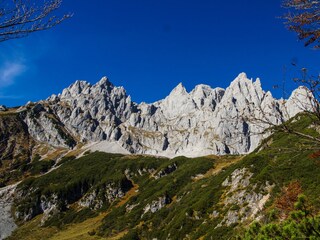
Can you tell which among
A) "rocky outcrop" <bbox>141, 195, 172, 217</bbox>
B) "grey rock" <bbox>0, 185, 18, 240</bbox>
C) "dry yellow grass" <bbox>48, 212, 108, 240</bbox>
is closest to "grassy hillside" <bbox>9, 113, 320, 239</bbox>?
"rocky outcrop" <bbox>141, 195, 172, 217</bbox>

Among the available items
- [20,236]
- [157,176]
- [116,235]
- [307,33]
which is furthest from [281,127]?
[157,176]

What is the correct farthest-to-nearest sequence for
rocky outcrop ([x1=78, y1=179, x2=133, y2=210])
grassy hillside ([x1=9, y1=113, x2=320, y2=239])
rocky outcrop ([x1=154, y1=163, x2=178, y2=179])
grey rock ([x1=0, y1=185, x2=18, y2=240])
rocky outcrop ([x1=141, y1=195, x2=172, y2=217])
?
rocky outcrop ([x1=154, y1=163, x2=178, y2=179])
rocky outcrop ([x1=78, y1=179, x2=133, y2=210])
grey rock ([x1=0, y1=185, x2=18, y2=240])
rocky outcrop ([x1=141, y1=195, x2=172, y2=217])
grassy hillside ([x1=9, y1=113, x2=320, y2=239])

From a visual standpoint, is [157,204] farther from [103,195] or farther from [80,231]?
[103,195]

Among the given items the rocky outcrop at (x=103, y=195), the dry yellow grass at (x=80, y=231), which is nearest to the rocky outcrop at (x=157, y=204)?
the dry yellow grass at (x=80, y=231)

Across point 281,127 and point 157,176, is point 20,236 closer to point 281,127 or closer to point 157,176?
point 157,176

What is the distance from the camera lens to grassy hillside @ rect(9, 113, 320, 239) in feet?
192

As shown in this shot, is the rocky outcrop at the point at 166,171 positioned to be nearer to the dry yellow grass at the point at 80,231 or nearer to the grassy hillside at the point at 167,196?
the grassy hillside at the point at 167,196

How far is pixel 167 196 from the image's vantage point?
12038 centimetres

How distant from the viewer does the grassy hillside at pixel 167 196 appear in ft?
192

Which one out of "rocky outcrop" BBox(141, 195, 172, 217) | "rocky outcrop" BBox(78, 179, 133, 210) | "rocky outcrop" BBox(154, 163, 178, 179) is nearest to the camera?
"rocky outcrop" BBox(141, 195, 172, 217)

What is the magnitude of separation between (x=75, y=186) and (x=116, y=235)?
75.1m

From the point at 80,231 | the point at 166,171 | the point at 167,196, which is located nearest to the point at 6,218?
the point at 80,231

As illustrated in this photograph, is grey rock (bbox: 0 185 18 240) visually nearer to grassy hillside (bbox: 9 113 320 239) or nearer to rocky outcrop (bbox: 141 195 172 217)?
grassy hillside (bbox: 9 113 320 239)

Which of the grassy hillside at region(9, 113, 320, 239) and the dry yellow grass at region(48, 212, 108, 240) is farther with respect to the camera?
the dry yellow grass at region(48, 212, 108, 240)
